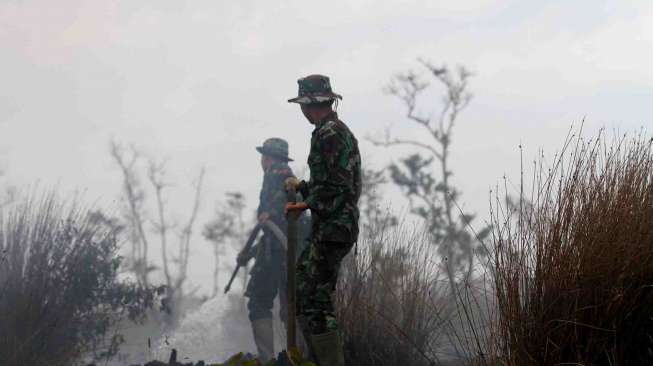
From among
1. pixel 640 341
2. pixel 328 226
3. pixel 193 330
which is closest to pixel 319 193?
pixel 328 226

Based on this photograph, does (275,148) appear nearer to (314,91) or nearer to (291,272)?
(314,91)

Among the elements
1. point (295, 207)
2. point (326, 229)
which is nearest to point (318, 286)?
point (326, 229)

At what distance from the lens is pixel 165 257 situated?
110 feet

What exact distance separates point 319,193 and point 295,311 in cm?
64

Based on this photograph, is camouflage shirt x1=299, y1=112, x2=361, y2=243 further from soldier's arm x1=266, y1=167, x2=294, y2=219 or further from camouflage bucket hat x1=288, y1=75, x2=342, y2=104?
soldier's arm x1=266, y1=167, x2=294, y2=219

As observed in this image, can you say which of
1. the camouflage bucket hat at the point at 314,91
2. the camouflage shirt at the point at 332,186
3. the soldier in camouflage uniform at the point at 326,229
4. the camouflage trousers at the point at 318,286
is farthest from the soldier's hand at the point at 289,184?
the camouflage bucket hat at the point at 314,91

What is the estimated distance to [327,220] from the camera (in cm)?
437

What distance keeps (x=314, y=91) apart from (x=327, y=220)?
0.72 m

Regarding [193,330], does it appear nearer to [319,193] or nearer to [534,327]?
[319,193]

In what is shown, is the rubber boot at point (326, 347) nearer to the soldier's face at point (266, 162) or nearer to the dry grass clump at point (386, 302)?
the dry grass clump at point (386, 302)

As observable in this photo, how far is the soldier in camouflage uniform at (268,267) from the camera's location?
7367 mm

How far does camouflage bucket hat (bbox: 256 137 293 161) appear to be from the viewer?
7.63 metres

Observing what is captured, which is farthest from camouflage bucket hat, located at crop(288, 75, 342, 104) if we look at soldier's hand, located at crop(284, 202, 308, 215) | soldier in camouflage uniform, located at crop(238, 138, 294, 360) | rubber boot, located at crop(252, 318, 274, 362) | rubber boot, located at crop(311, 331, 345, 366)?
rubber boot, located at crop(252, 318, 274, 362)

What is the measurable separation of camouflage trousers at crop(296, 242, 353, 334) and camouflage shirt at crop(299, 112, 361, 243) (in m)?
0.07
